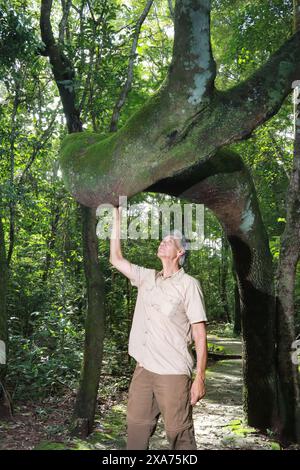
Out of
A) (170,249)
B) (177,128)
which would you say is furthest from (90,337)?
(177,128)

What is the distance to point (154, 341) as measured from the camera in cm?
355

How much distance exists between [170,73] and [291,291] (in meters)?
3.28

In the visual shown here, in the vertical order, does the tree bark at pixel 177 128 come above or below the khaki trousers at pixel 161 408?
above

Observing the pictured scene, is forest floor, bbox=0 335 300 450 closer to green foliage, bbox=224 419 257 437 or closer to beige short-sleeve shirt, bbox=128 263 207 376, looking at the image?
green foliage, bbox=224 419 257 437

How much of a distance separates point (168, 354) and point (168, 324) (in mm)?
232

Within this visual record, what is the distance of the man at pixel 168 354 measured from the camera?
3418 mm

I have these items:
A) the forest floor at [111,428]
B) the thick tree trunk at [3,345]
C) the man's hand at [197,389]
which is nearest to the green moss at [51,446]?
the forest floor at [111,428]

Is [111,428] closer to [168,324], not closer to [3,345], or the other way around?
[3,345]

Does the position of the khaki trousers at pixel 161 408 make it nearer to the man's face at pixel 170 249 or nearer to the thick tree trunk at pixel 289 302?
the man's face at pixel 170 249

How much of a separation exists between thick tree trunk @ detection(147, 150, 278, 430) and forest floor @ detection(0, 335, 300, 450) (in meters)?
0.38

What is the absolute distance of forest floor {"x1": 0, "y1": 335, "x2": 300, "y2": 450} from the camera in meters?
5.24

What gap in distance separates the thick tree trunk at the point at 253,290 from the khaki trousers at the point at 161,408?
86.6 inches

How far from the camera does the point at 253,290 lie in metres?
5.57

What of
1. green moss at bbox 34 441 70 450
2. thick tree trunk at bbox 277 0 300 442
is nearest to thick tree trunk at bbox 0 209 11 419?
green moss at bbox 34 441 70 450
